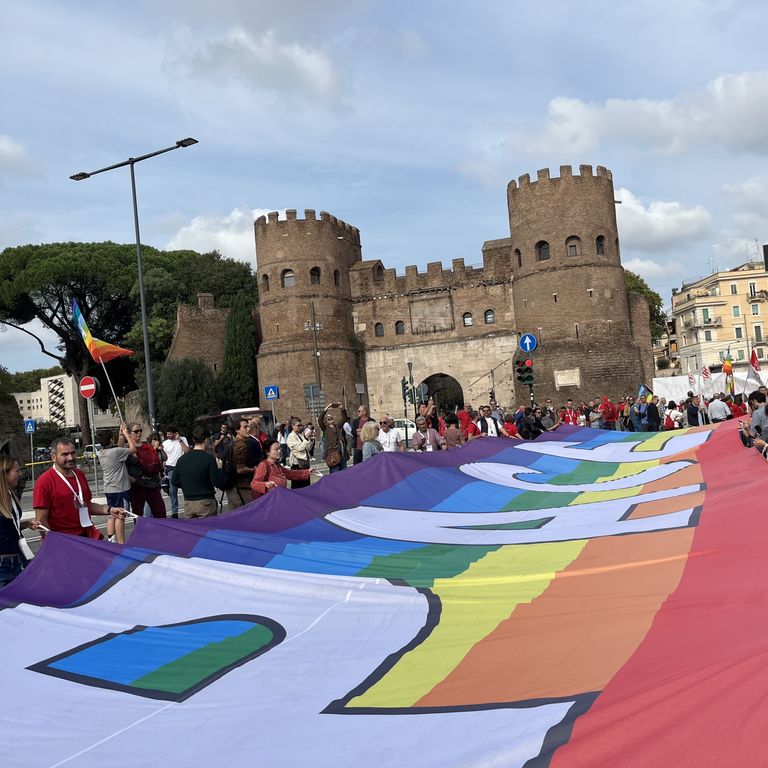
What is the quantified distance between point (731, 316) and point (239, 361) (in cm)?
6135

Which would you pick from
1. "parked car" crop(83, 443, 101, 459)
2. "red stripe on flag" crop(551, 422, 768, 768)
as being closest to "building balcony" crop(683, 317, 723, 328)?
"parked car" crop(83, 443, 101, 459)

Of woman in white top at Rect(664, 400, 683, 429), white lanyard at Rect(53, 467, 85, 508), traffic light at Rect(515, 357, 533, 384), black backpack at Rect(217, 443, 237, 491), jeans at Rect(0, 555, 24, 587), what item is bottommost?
woman in white top at Rect(664, 400, 683, 429)

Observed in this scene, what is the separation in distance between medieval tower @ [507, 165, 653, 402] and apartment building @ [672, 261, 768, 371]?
1934 inches

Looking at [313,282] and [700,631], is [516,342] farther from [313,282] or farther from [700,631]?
[700,631]

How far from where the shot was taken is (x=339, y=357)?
2253 inches

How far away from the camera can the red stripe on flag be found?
2.97 metres

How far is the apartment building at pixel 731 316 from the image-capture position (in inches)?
3853

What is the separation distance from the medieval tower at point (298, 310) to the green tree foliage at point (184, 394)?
138 inches

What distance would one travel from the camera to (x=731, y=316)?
99000mm

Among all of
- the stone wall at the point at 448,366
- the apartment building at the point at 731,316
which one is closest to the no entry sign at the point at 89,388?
the stone wall at the point at 448,366

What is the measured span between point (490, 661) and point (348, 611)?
1.38 meters

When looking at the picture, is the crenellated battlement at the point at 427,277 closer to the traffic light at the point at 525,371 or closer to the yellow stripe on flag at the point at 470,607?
the traffic light at the point at 525,371

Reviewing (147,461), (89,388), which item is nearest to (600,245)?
(89,388)

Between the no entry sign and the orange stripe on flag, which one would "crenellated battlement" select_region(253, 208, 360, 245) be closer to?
the no entry sign
